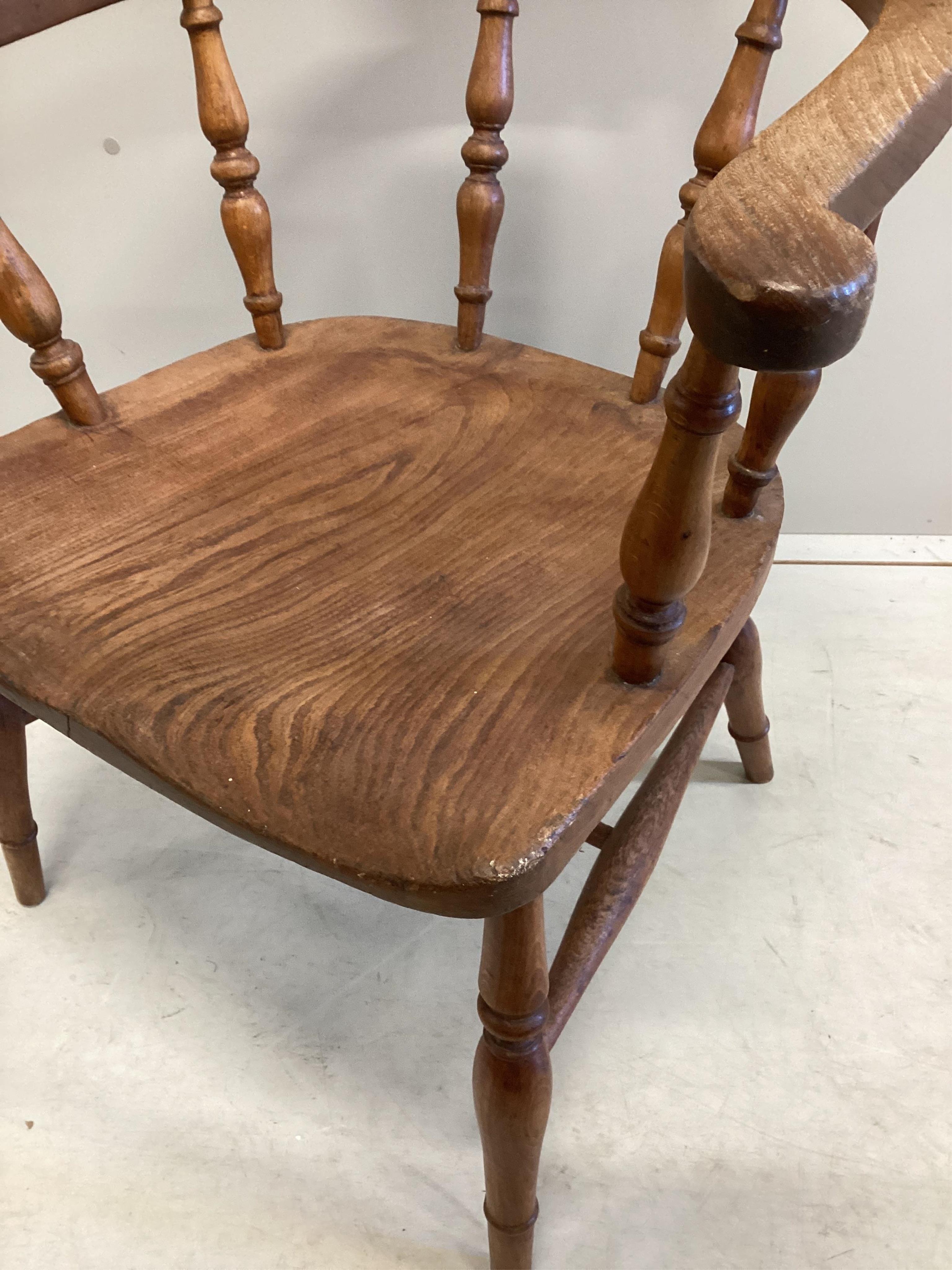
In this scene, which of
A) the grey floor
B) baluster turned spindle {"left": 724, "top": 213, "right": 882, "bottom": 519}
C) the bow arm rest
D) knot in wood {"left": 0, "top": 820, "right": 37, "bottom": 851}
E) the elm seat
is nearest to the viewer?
the bow arm rest

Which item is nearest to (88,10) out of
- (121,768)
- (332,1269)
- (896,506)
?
(121,768)

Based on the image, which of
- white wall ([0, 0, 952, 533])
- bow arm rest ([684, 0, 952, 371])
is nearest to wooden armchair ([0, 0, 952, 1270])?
bow arm rest ([684, 0, 952, 371])

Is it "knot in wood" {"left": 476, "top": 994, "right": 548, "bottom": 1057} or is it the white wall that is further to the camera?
the white wall

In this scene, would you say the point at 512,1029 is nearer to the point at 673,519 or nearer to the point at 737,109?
the point at 673,519

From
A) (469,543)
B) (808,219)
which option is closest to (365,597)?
(469,543)

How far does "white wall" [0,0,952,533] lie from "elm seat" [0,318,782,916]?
239 mm

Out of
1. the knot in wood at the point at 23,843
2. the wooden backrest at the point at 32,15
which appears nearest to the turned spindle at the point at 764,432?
the wooden backrest at the point at 32,15

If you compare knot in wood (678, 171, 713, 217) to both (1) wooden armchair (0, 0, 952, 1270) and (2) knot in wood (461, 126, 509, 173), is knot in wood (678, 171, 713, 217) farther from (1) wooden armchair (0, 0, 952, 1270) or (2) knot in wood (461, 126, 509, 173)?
(2) knot in wood (461, 126, 509, 173)

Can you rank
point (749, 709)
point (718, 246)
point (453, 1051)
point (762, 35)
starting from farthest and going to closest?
point (749, 709) < point (453, 1051) < point (762, 35) < point (718, 246)

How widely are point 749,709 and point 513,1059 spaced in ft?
1.47

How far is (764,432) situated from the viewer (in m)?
0.58

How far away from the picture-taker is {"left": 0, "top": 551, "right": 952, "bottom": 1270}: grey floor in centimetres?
68

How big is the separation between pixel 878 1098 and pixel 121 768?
1.92ft

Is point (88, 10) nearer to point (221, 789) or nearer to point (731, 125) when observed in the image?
point (731, 125)
